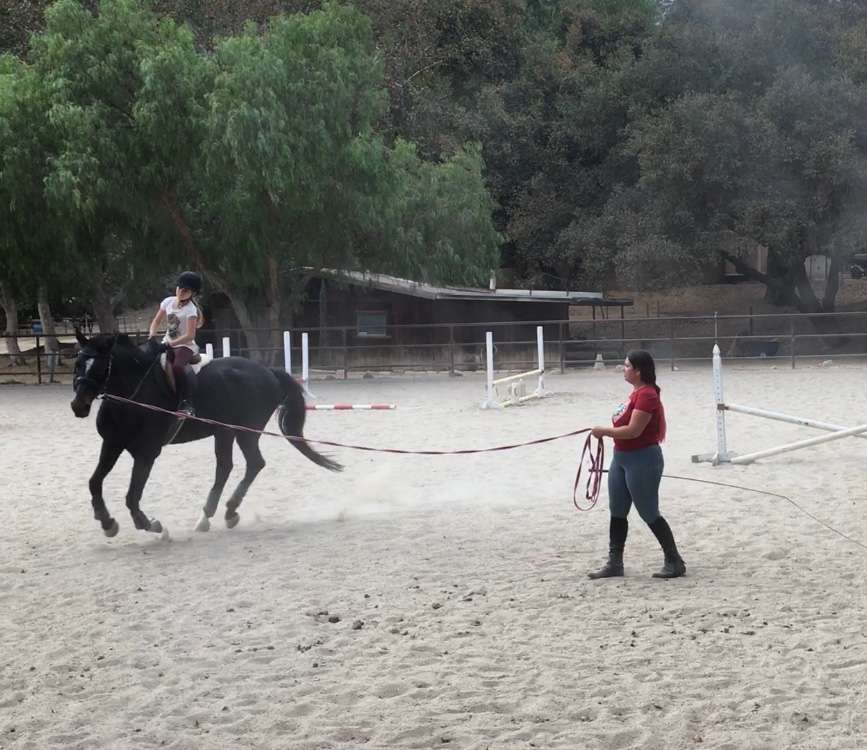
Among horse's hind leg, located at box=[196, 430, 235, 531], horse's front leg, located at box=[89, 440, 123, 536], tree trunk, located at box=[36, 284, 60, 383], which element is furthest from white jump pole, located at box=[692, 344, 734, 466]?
tree trunk, located at box=[36, 284, 60, 383]

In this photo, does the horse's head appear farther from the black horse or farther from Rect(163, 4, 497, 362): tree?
Rect(163, 4, 497, 362): tree

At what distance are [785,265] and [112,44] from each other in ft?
66.1

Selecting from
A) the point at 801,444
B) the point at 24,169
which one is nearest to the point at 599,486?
the point at 801,444

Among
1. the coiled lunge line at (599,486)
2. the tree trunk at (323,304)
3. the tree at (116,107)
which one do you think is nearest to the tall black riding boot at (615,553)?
the coiled lunge line at (599,486)

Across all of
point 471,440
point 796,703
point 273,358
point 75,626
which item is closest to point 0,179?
point 273,358

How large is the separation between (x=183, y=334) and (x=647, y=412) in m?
3.80

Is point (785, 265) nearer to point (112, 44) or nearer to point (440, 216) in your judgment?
point (440, 216)

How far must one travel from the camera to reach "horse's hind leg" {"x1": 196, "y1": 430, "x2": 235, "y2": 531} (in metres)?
8.44

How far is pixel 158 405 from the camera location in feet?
27.2

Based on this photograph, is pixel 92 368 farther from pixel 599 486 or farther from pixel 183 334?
pixel 599 486

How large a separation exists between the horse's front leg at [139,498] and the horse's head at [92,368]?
0.58m

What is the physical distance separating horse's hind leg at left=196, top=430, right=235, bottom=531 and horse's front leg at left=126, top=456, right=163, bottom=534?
46 cm

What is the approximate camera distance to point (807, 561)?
274 inches

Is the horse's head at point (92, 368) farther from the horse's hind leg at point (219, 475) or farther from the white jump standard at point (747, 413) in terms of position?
the white jump standard at point (747, 413)
